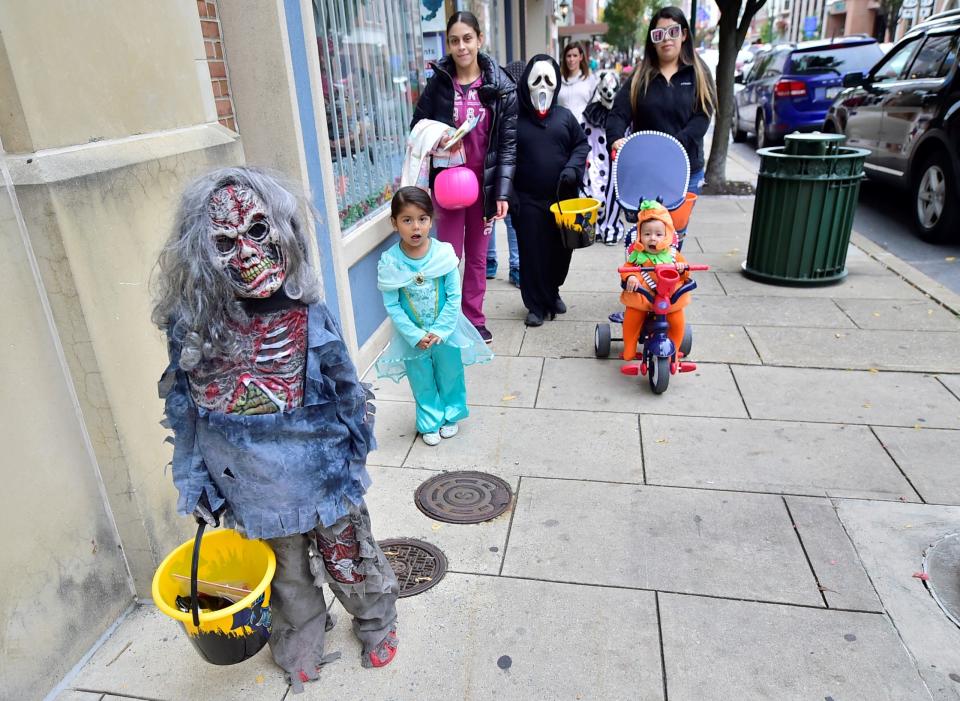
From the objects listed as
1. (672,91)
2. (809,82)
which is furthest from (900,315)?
(809,82)

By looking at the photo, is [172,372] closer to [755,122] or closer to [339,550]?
[339,550]

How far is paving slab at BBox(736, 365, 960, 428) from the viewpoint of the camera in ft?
13.3

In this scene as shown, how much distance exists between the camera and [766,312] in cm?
574

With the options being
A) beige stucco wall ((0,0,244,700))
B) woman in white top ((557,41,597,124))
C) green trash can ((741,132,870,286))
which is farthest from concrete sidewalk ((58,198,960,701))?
woman in white top ((557,41,597,124))

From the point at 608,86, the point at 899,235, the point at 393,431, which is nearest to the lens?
the point at 393,431

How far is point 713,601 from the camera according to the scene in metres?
2.72

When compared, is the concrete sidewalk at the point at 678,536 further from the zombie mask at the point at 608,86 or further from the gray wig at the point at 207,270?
the zombie mask at the point at 608,86

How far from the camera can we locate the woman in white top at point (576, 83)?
7848mm

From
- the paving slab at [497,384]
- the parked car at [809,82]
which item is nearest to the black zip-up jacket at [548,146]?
the paving slab at [497,384]

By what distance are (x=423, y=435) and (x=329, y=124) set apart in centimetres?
224

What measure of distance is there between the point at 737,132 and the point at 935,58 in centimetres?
845

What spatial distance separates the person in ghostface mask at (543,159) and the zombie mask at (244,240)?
11.7 feet

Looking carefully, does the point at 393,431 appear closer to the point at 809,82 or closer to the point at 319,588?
the point at 319,588

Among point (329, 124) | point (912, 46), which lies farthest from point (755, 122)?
point (329, 124)
